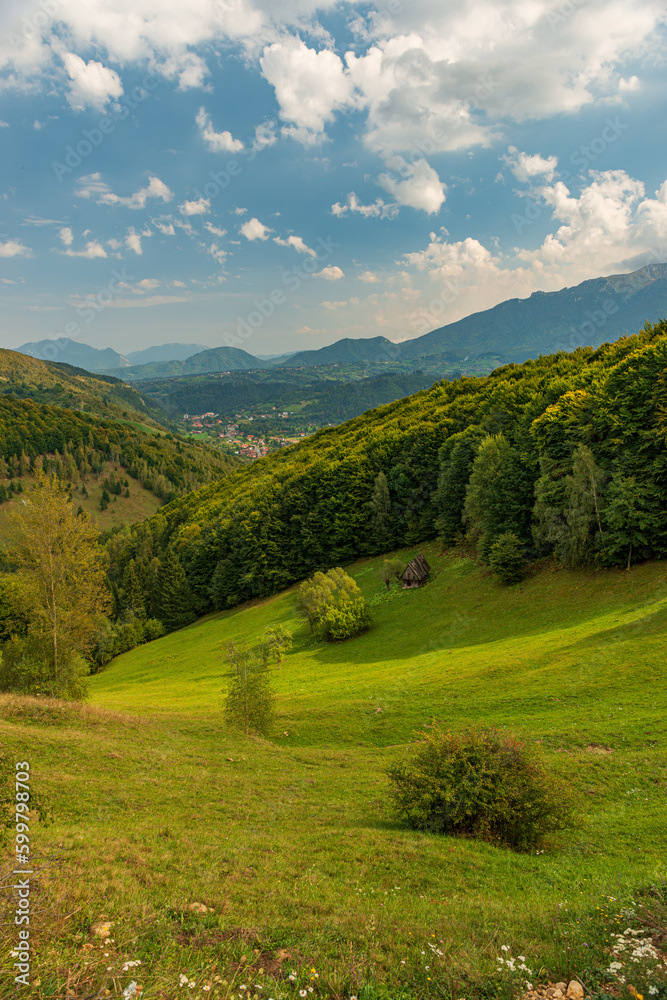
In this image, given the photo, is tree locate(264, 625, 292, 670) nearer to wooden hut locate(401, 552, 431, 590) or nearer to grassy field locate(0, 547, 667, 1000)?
grassy field locate(0, 547, 667, 1000)

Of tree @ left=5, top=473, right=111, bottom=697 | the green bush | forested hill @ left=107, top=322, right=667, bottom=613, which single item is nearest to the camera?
the green bush

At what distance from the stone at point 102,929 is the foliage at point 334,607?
43.0m

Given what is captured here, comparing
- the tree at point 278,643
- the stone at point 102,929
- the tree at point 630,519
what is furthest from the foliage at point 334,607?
the stone at point 102,929

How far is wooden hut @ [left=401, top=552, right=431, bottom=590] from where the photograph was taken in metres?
56.5

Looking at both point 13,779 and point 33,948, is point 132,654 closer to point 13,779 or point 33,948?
point 13,779

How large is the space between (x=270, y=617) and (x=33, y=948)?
58925mm

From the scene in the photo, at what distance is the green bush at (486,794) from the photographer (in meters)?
14.2

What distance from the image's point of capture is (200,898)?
923 centimetres

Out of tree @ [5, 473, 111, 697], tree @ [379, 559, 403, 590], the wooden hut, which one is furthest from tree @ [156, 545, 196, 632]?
tree @ [5, 473, 111, 697]

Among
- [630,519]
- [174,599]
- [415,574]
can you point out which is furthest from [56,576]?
[174,599]

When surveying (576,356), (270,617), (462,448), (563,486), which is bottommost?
(270,617)

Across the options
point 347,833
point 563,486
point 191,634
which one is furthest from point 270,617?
point 347,833

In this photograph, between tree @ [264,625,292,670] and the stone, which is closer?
the stone

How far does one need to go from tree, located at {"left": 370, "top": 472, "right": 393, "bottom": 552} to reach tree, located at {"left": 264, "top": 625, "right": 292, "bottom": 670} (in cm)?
2477
